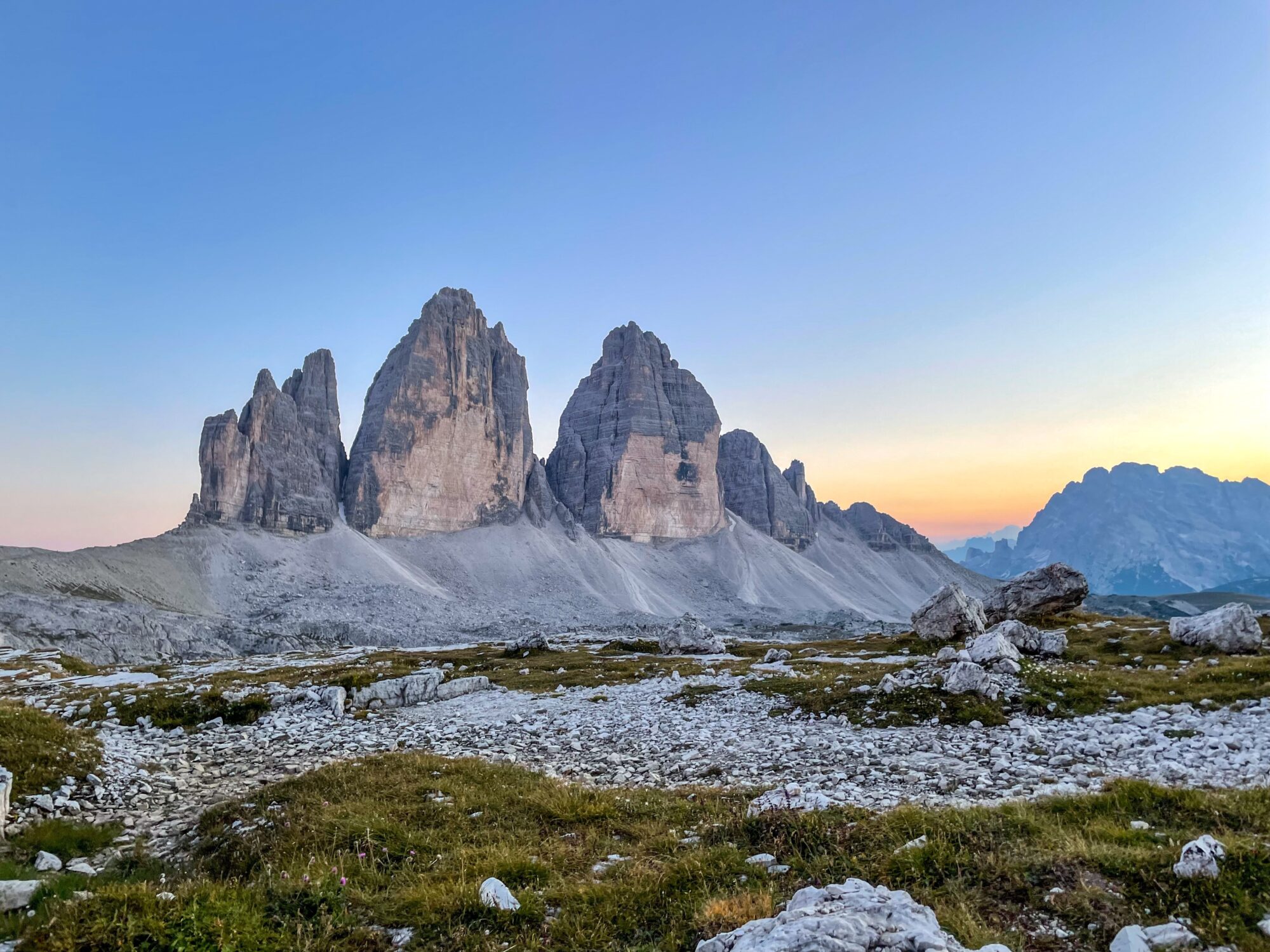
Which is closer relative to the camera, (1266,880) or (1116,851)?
(1266,880)

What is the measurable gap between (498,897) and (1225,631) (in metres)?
38.9

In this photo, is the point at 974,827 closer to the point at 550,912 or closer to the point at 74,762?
the point at 550,912

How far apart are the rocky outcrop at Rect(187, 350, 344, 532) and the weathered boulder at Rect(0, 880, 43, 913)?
17008 cm

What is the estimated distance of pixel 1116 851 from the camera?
275 inches

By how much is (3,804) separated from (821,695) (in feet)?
73.2

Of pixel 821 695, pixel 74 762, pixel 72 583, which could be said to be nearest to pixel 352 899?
pixel 74 762

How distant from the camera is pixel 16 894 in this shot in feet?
24.3

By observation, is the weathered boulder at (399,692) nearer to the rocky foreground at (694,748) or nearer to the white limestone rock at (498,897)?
the rocky foreground at (694,748)

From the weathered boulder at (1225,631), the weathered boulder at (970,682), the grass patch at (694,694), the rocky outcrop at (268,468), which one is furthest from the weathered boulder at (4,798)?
the rocky outcrop at (268,468)

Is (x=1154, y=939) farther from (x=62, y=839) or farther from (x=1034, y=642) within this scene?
(x=1034, y=642)

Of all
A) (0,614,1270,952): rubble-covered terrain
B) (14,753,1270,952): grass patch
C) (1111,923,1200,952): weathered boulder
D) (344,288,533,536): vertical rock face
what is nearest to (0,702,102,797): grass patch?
(0,614,1270,952): rubble-covered terrain

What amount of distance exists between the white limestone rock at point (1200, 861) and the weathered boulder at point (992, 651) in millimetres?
18537

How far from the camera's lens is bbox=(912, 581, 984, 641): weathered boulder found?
43.0 m

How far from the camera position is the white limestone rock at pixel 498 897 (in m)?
6.84
